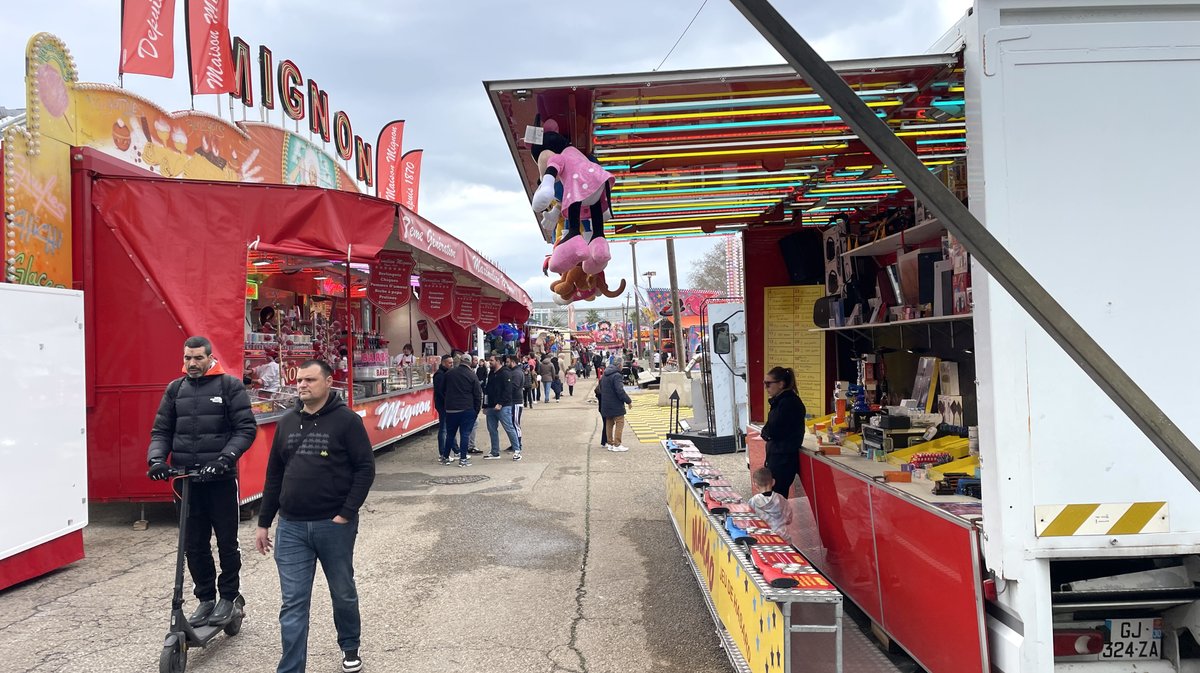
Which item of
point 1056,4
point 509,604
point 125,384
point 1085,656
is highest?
point 1056,4

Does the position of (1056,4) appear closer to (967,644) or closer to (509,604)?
(967,644)

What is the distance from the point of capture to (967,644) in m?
3.02

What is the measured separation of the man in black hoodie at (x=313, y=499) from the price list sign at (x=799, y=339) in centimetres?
463

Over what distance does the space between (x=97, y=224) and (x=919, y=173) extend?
8340 mm

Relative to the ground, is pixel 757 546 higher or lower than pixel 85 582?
higher

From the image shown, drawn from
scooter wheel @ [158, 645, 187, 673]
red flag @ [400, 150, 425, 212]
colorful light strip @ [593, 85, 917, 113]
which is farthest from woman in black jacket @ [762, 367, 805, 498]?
red flag @ [400, 150, 425, 212]

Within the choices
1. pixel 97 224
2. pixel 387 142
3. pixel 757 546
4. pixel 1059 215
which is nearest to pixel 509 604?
pixel 757 546

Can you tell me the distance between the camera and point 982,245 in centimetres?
139

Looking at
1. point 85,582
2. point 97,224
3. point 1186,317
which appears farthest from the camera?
point 97,224

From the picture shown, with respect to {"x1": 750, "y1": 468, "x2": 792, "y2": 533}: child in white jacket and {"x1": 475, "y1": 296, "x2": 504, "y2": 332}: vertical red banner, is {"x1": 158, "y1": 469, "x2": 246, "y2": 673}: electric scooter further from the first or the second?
{"x1": 475, "y1": 296, "x2": 504, "y2": 332}: vertical red banner

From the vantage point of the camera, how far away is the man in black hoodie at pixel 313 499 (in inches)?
145

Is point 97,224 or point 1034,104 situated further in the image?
point 97,224

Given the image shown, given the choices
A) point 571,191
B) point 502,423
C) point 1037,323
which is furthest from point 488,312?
point 1037,323

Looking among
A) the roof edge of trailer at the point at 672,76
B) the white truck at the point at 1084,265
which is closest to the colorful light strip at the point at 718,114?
the roof edge of trailer at the point at 672,76
